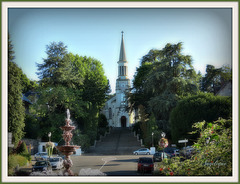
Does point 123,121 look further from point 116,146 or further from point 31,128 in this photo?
point 31,128

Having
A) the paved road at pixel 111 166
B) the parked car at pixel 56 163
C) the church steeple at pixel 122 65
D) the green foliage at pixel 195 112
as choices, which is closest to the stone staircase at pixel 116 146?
the green foliage at pixel 195 112

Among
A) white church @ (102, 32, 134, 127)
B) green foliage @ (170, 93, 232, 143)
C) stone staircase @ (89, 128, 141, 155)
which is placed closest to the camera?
green foliage @ (170, 93, 232, 143)

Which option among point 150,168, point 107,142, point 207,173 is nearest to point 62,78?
point 107,142

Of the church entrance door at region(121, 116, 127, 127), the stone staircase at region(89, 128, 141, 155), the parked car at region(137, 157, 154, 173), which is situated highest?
the parked car at region(137, 157, 154, 173)

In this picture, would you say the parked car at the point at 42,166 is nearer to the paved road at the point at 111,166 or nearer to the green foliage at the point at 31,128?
the paved road at the point at 111,166

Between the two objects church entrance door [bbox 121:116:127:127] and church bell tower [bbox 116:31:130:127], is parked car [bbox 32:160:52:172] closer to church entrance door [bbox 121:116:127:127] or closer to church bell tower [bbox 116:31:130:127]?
church bell tower [bbox 116:31:130:127]

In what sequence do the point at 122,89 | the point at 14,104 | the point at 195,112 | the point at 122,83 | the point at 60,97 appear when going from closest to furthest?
the point at 14,104 → the point at 195,112 → the point at 60,97 → the point at 122,89 → the point at 122,83

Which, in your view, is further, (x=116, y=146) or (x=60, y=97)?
(x=116, y=146)

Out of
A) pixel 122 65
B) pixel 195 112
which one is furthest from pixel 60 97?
pixel 122 65

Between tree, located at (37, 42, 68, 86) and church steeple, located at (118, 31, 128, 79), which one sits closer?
tree, located at (37, 42, 68, 86)

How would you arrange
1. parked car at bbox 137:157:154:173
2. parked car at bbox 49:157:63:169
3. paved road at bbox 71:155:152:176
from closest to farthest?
paved road at bbox 71:155:152:176 < parked car at bbox 137:157:154:173 < parked car at bbox 49:157:63:169

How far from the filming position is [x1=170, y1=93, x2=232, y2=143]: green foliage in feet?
89.2

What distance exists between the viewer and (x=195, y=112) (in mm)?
29156

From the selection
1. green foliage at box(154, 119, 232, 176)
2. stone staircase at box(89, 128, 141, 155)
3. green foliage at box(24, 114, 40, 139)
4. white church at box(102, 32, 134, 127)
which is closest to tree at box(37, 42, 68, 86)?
green foliage at box(24, 114, 40, 139)
